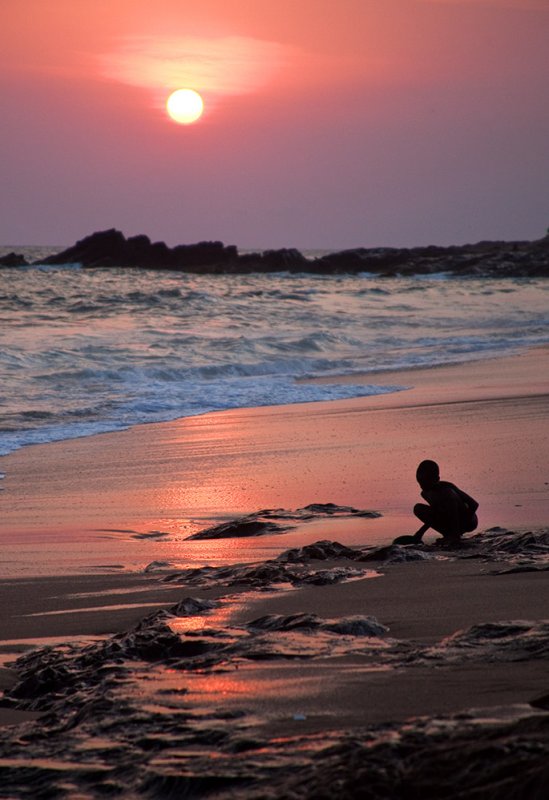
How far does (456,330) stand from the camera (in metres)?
26.3

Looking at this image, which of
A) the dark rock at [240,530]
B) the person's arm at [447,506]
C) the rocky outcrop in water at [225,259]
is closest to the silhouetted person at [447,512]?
the person's arm at [447,506]

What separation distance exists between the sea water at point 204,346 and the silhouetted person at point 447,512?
223 inches

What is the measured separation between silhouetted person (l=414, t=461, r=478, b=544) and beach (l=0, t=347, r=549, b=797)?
0.39 ft

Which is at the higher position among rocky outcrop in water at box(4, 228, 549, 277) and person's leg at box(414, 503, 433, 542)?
rocky outcrop in water at box(4, 228, 549, 277)

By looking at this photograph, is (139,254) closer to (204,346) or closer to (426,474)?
(204,346)

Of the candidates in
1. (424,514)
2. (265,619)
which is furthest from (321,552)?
(265,619)

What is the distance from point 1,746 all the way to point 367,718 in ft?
3.46

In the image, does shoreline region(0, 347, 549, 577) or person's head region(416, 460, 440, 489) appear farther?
shoreline region(0, 347, 549, 577)

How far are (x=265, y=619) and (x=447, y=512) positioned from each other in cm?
190

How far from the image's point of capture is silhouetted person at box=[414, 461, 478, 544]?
5.79 meters

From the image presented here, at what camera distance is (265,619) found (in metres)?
4.18

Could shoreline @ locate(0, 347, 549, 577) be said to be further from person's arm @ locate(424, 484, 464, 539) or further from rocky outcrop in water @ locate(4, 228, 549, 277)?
rocky outcrop in water @ locate(4, 228, 549, 277)

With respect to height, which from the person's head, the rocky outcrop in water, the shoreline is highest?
the rocky outcrop in water

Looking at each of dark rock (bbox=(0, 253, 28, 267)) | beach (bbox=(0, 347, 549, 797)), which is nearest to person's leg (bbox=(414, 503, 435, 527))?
beach (bbox=(0, 347, 549, 797))
